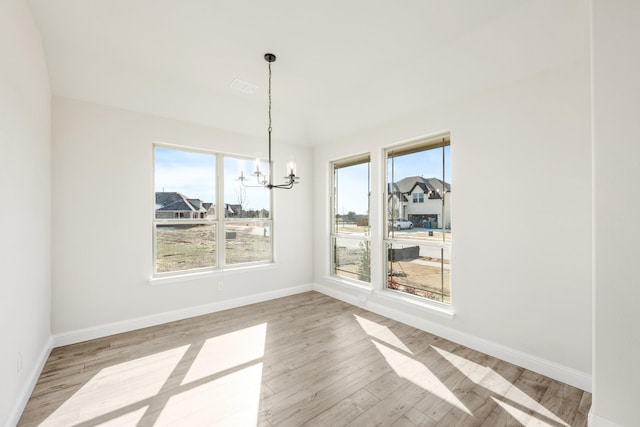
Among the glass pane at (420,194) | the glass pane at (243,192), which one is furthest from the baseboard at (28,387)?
the glass pane at (420,194)

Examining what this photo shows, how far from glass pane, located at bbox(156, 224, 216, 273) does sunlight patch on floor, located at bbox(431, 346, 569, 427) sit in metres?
3.32

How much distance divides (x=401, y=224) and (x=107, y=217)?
368cm

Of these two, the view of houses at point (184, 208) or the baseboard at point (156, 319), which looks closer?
the baseboard at point (156, 319)

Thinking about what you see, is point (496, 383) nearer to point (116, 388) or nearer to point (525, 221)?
point (525, 221)

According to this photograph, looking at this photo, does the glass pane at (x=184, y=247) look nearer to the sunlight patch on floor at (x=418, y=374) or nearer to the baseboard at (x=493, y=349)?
the baseboard at (x=493, y=349)

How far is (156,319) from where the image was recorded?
11.6 feet

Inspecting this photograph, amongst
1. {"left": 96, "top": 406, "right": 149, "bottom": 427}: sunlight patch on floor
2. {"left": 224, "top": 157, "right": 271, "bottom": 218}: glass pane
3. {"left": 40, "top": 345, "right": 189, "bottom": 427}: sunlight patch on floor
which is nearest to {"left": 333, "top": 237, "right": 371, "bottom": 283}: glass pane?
{"left": 224, "top": 157, "right": 271, "bottom": 218}: glass pane

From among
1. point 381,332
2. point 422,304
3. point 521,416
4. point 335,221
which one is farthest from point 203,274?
point 521,416

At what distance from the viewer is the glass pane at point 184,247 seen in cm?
373

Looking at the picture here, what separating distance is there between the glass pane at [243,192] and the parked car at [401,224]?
6.87 feet

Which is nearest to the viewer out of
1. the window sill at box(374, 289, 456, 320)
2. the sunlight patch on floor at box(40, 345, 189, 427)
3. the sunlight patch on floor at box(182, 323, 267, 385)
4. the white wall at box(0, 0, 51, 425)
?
the white wall at box(0, 0, 51, 425)

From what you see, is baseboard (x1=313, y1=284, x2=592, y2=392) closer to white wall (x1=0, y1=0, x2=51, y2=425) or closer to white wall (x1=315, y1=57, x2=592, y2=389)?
white wall (x1=315, y1=57, x2=592, y2=389)

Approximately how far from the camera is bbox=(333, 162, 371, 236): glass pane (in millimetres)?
4379

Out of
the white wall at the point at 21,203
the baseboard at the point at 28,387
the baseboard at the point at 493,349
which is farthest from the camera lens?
the baseboard at the point at 493,349
